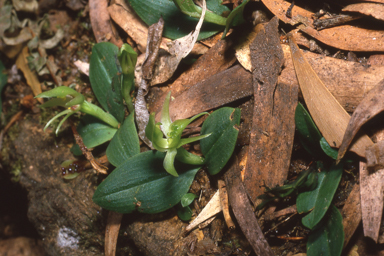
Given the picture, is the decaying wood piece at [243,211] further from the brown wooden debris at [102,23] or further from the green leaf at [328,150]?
the brown wooden debris at [102,23]

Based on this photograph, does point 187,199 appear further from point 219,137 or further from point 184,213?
point 219,137

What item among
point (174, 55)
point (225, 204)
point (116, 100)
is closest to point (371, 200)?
point (225, 204)

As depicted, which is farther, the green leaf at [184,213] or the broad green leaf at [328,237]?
the green leaf at [184,213]

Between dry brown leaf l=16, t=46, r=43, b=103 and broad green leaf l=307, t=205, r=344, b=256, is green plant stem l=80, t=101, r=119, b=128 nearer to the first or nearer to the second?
dry brown leaf l=16, t=46, r=43, b=103

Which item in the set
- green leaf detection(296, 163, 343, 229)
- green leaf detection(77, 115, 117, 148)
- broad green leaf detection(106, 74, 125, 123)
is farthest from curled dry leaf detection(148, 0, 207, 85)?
green leaf detection(296, 163, 343, 229)

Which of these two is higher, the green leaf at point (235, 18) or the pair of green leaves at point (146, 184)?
A: the green leaf at point (235, 18)

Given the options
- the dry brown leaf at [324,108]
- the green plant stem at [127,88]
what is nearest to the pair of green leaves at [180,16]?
the green plant stem at [127,88]

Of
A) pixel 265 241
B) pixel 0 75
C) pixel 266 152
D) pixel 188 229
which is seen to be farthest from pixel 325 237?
pixel 0 75
